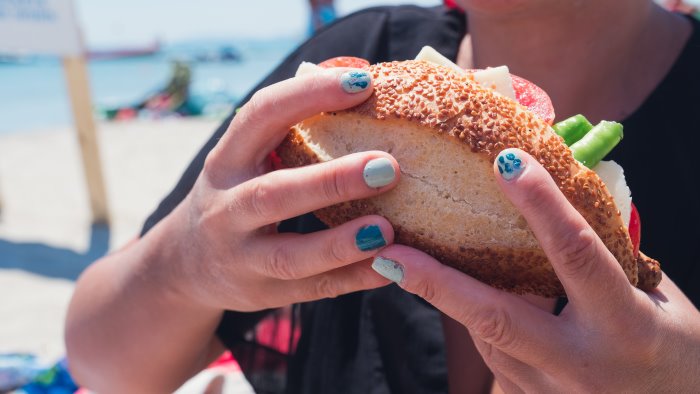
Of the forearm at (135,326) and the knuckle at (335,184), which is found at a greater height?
the knuckle at (335,184)

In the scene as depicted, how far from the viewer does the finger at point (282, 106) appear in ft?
4.05

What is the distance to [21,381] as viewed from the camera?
334 centimetres

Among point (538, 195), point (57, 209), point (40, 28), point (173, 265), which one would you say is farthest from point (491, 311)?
point (57, 209)

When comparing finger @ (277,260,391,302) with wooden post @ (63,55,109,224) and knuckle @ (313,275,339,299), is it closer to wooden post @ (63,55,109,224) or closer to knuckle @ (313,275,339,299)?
knuckle @ (313,275,339,299)

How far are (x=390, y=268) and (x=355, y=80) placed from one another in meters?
0.41

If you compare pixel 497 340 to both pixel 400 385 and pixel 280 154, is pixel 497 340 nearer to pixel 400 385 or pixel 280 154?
pixel 280 154

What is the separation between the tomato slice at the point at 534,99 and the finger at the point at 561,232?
0.46m

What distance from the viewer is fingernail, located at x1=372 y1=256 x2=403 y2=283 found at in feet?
4.04

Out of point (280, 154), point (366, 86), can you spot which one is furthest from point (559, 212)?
point (280, 154)

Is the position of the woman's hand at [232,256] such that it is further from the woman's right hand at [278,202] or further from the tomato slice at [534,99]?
the tomato slice at [534,99]

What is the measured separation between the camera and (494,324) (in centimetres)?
113

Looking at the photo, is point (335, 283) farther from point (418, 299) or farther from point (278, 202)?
point (418, 299)

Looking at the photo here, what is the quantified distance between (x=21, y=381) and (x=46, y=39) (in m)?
4.84

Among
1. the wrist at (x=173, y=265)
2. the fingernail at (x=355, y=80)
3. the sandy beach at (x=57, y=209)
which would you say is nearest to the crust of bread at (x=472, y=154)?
the fingernail at (x=355, y=80)
